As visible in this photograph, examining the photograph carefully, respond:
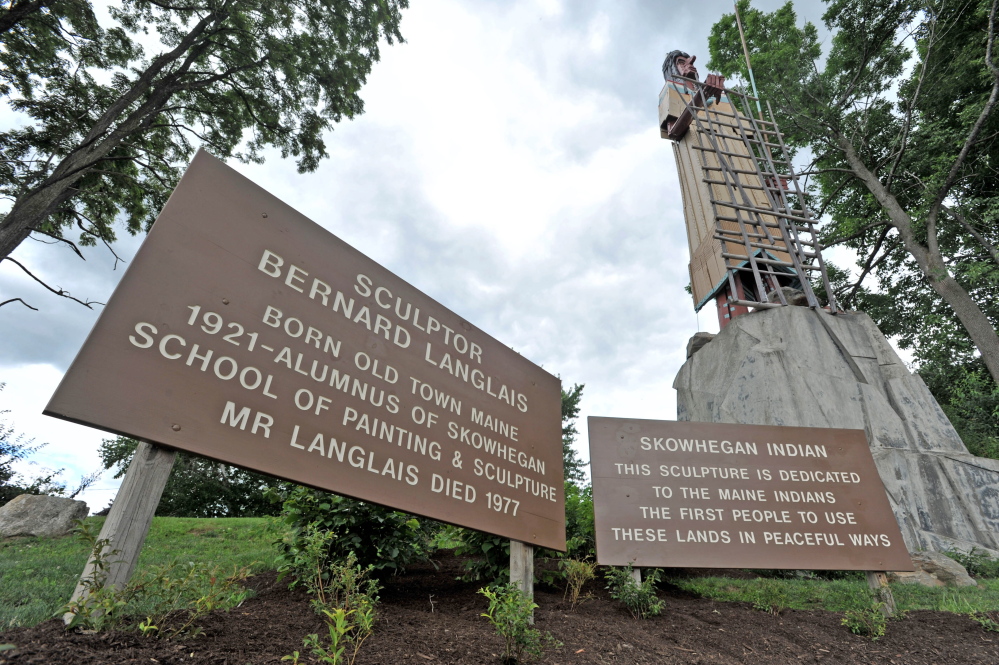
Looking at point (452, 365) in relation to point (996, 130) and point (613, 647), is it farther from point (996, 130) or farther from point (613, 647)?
point (996, 130)

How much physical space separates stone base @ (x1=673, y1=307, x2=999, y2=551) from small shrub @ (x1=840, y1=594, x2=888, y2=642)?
4.16 meters

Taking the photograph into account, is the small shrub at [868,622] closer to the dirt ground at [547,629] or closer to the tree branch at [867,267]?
the dirt ground at [547,629]

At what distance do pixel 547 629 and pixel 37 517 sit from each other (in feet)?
27.1

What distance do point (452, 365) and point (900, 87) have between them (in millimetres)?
18844

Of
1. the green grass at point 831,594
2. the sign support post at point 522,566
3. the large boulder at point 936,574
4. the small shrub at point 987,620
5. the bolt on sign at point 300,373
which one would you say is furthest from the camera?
the large boulder at point 936,574

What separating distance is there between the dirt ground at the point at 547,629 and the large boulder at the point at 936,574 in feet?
6.17

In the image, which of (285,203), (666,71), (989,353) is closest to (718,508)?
(285,203)

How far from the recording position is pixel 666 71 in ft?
64.2

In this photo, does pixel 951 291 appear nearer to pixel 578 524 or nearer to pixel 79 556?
pixel 578 524

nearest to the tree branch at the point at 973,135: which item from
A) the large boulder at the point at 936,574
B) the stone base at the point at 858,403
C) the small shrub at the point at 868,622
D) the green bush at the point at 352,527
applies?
the stone base at the point at 858,403

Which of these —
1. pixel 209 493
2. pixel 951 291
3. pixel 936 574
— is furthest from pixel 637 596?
pixel 209 493

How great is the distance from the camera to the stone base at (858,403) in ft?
26.6

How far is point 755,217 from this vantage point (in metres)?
13.6

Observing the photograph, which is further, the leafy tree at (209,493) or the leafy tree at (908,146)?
the leafy tree at (209,493)
